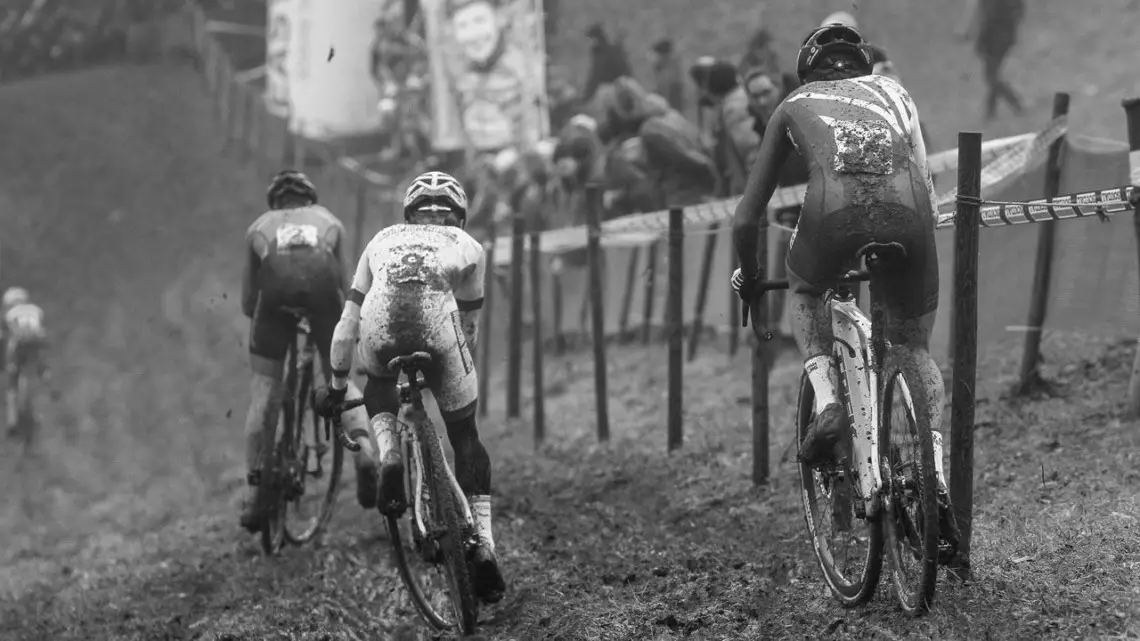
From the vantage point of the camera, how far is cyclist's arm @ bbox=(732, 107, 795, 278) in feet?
20.5

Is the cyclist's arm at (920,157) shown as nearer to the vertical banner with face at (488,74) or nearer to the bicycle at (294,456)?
the bicycle at (294,456)

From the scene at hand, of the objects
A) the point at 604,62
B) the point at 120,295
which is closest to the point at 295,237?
the point at 604,62

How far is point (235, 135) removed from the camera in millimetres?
33844

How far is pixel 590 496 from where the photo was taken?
10.4 m

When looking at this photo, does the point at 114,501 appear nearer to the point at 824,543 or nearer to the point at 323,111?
the point at 824,543

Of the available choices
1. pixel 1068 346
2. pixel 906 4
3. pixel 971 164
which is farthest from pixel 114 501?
pixel 906 4

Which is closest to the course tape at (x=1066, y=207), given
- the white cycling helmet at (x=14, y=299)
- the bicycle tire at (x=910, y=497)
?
the bicycle tire at (x=910, y=497)

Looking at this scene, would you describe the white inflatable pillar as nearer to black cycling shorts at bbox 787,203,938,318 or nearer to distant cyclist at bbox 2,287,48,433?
distant cyclist at bbox 2,287,48,433

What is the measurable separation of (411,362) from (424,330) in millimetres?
183

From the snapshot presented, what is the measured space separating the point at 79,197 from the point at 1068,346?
25.3 meters

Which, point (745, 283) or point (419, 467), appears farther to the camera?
point (419, 467)

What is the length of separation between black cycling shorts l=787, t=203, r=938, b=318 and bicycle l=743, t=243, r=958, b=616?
0.08 meters


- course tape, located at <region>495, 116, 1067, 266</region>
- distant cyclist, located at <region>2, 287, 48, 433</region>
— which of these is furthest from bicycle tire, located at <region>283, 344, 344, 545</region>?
distant cyclist, located at <region>2, 287, 48, 433</region>

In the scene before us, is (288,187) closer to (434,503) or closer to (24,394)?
(434,503)
